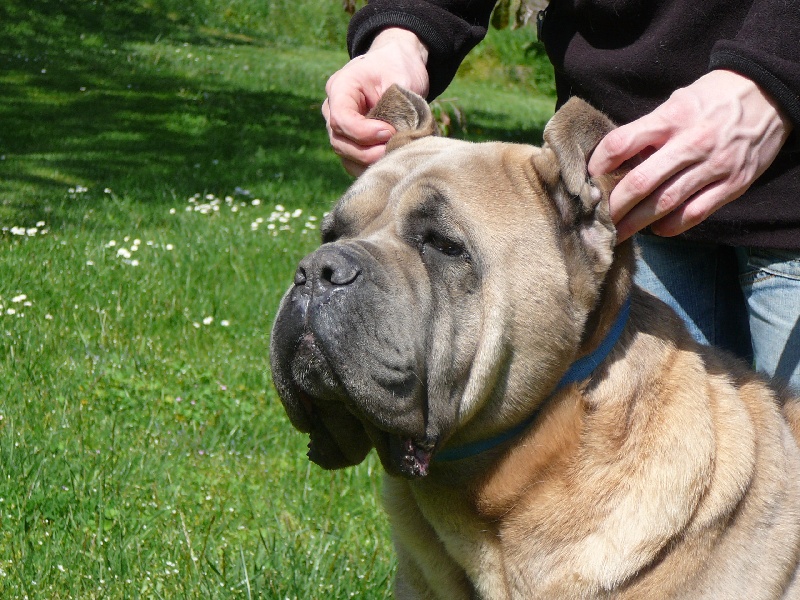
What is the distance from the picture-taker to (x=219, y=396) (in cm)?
494

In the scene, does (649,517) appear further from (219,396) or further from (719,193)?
(219,396)

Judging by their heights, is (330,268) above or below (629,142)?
below

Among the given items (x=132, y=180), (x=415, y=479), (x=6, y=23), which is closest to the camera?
(x=415, y=479)

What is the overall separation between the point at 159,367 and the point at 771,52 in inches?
135

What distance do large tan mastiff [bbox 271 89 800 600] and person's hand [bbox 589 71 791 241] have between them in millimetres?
91

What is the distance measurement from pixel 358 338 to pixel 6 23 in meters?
16.7

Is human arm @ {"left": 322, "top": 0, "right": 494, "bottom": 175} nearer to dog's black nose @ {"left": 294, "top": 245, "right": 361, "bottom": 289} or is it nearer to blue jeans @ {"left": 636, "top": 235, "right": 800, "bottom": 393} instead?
dog's black nose @ {"left": 294, "top": 245, "right": 361, "bottom": 289}

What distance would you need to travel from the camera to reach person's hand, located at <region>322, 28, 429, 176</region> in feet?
10.6

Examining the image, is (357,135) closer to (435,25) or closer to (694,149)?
(435,25)

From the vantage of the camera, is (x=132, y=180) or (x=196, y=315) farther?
(x=132, y=180)

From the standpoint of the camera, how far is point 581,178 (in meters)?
2.68

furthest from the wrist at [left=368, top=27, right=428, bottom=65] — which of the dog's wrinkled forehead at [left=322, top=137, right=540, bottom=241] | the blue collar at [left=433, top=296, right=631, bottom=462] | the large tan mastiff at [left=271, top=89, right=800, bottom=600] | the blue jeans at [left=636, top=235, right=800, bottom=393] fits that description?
the blue collar at [left=433, top=296, right=631, bottom=462]

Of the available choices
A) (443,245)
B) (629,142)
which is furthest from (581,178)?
(443,245)

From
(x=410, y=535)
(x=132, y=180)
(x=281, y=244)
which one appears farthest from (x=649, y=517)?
(x=132, y=180)
